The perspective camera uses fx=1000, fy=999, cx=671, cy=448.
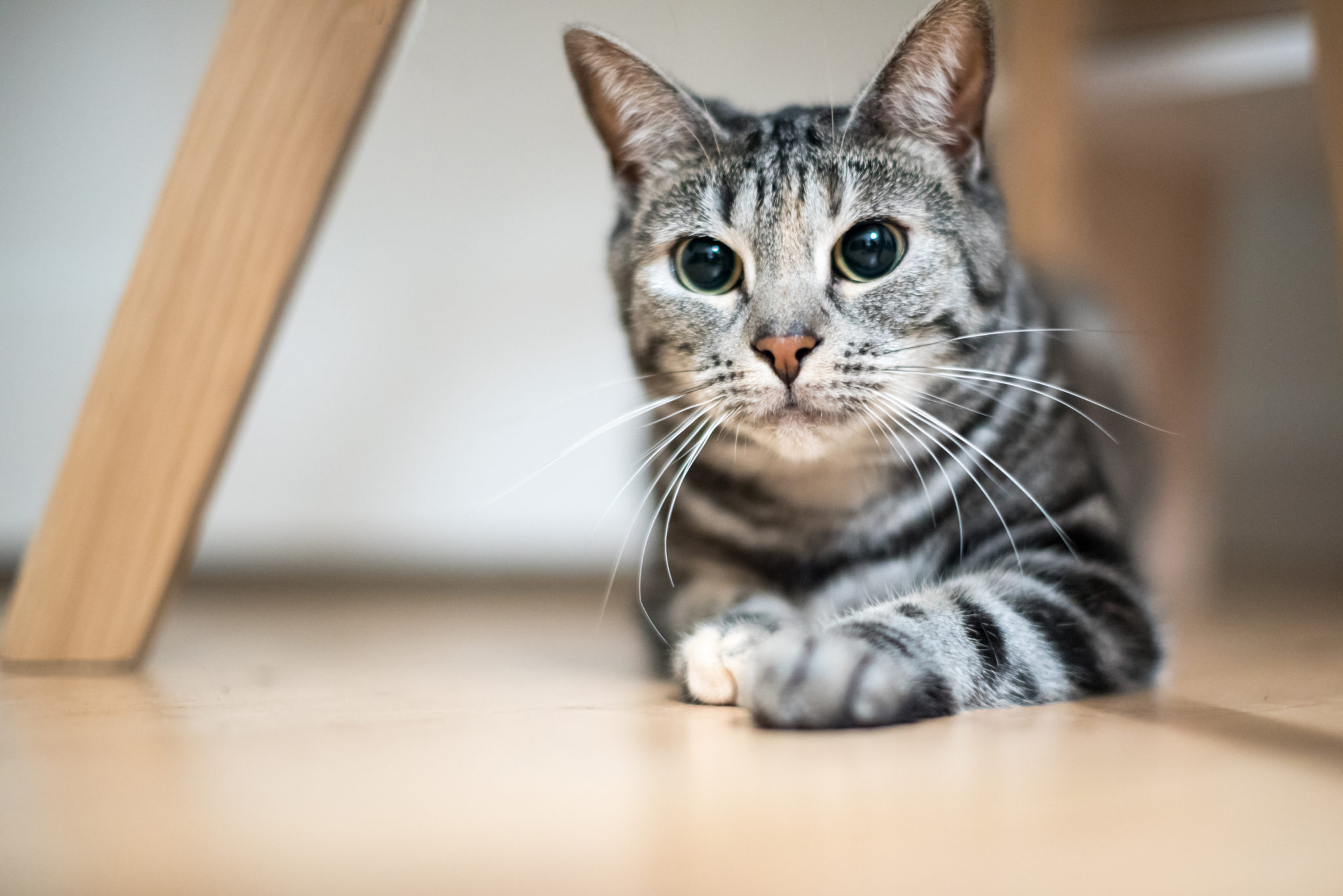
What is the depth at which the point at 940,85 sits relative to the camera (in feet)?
3.14

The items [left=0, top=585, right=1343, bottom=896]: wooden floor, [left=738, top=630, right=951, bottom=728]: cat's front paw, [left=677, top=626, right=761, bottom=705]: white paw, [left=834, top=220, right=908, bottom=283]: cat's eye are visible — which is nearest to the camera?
[left=0, top=585, right=1343, bottom=896]: wooden floor

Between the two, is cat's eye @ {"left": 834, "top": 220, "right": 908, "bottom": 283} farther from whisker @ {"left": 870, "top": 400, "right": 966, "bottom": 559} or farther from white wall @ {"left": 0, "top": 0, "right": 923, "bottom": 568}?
white wall @ {"left": 0, "top": 0, "right": 923, "bottom": 568}

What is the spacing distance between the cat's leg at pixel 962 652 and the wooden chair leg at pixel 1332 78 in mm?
354

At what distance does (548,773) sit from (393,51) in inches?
28.1

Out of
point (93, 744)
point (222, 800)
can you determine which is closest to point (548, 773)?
point (222, 800)

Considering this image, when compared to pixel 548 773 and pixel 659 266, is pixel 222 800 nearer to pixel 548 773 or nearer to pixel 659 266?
pixel 548 773

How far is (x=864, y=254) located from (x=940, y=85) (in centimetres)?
19

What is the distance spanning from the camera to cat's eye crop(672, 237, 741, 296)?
0.96 metres

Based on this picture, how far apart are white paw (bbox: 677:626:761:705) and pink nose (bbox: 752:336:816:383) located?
0.22 meters

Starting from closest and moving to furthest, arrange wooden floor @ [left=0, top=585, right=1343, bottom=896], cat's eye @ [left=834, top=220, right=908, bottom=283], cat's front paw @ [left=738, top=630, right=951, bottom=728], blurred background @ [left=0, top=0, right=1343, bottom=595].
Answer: wooden floor @ [left=0, top=585, right=1343, bottom=896], cat's front paw @ [left=738, top=630, right=951, bottom=728], cat's eye @ [left=834, top=220, right=908, bottom=283], blurred background @ [left=0, top=0, right=1343, bottom=595]

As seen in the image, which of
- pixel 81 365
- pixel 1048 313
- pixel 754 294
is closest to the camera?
pixel 754 294

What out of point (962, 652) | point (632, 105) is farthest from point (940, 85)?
point (962, 652)

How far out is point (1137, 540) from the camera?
1.35 meters

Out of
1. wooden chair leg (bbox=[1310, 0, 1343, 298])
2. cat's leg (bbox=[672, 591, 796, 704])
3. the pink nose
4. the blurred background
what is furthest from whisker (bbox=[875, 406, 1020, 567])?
the blurred background
